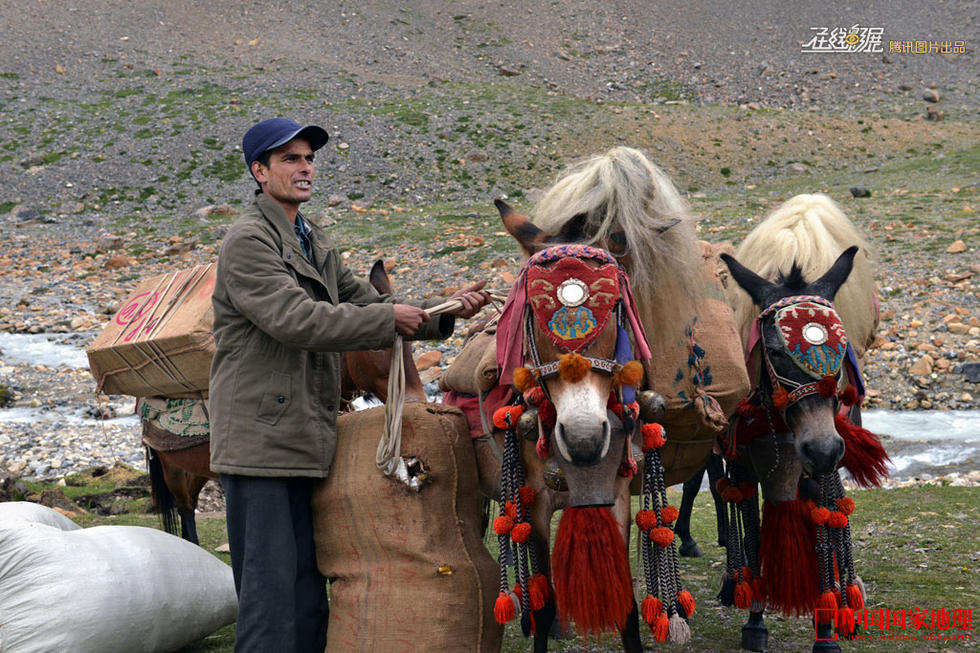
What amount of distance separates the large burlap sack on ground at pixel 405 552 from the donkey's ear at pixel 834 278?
5.20ft

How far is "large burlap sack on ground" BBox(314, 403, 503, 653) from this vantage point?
122 inches

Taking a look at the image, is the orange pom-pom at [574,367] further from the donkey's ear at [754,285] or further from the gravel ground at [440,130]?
the gravel ground at [440,130]

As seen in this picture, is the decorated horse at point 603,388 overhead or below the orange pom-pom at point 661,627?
overhead

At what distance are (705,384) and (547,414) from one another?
2.55 ft

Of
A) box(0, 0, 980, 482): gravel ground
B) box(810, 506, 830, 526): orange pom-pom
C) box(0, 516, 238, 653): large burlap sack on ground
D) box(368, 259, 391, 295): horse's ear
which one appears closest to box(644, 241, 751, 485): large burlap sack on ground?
box(810, 506, 830, 526): orange pom-pom

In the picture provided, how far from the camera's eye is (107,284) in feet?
48.6

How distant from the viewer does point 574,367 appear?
263cm

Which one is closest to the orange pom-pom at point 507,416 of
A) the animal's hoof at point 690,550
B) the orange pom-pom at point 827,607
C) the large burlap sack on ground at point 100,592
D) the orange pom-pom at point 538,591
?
the orange pom-pom at point 538,591

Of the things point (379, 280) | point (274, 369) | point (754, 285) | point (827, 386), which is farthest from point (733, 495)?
point (274, 369)

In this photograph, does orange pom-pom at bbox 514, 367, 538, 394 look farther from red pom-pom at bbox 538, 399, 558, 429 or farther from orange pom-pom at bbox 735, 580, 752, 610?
orange pom-pom at bbox 735, 580, 752, 610

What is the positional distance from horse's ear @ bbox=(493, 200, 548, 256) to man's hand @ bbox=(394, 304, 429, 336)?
411 mm

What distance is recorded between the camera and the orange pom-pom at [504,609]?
2990mm

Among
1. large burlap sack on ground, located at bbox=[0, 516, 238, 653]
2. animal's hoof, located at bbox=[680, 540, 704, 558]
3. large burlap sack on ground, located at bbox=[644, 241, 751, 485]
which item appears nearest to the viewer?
large burlap sack on ground, located at bbox=[644, 241, 751, 485]

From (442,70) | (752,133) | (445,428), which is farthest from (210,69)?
(445,428)
